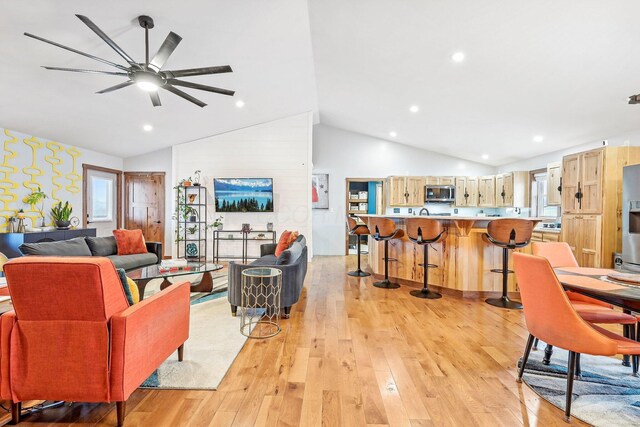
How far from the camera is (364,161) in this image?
8539mm

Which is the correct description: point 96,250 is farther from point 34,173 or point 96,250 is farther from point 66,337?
point 66,337

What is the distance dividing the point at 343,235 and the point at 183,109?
478 centimetres

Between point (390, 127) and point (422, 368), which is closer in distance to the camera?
point (422, 368)

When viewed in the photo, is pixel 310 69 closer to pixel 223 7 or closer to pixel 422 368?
pixel 223 7

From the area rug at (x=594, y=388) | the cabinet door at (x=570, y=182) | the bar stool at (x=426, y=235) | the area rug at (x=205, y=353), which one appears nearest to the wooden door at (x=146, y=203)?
the area rug at (x=205, y=353)

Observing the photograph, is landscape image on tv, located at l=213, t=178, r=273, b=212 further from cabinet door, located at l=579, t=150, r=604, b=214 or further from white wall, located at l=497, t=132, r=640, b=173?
white wall, located at l=497, t=132, r=640, b=173

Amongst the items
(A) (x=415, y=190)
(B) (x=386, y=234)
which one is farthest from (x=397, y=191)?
(B) (x=386, y=234)

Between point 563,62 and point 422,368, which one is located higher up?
point 563,62

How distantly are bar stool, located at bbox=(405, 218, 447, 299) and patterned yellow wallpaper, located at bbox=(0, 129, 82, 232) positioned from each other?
629 centimetres

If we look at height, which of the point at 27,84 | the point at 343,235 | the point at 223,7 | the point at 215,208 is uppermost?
the point at 223,7

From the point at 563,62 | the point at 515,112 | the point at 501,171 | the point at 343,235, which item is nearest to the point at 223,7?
Result: the point at 563,62

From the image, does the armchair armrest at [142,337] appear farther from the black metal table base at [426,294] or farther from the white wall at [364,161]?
the white wall at [364,161]

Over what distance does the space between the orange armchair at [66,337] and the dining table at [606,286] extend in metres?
2.56

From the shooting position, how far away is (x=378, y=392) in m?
2.11
